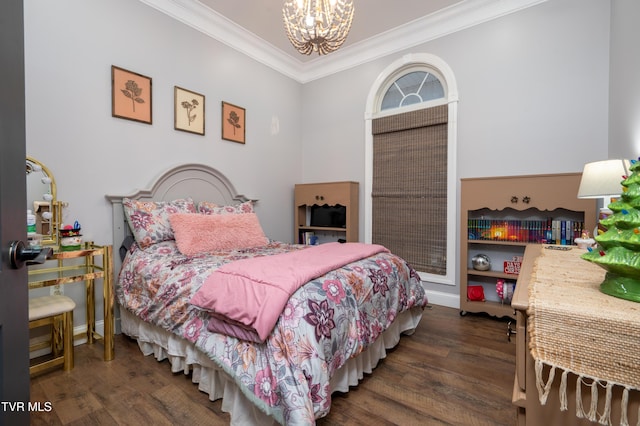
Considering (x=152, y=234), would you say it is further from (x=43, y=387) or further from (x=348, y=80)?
(x=348, y=80)

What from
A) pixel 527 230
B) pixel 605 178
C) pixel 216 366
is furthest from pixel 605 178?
pixel 216 366

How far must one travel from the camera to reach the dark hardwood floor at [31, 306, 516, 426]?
150 centimetres

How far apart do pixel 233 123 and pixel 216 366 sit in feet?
8.79

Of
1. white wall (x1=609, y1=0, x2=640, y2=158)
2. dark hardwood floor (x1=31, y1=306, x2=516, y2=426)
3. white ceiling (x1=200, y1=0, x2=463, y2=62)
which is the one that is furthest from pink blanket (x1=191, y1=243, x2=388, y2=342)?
white ceiling (x1=200, y1=0, x2=463, y2=62)

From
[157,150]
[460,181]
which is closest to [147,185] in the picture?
[157,150]

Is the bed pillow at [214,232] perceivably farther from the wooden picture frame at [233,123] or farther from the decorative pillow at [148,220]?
the wooden picture frame at [233,123]

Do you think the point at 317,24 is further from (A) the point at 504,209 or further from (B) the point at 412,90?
(A) the point at 504,209

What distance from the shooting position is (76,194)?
232 cm

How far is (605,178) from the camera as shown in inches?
63.1

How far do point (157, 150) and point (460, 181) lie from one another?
299cm

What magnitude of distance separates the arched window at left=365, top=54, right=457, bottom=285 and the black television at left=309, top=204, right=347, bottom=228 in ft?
1.00

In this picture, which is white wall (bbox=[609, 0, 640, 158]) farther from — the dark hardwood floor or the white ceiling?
the dark hardwood floor

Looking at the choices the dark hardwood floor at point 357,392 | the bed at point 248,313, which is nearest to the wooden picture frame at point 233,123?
→ the bed at point 248,313

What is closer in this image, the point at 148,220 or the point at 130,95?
the point at 148,220
